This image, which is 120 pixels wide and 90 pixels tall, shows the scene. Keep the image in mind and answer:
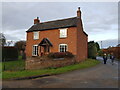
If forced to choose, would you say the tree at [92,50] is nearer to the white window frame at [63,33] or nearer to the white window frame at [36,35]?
the white window frame at [63,33]

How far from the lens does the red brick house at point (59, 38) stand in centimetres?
2150

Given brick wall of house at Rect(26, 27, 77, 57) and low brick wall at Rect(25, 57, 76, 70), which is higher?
brick wall of house at Rect(26, 27, 77, 57)

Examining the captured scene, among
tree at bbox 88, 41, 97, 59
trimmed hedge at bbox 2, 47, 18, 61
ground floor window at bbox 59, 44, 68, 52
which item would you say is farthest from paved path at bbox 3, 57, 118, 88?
trimmed hedge at bbox 2, 47, 18, 61

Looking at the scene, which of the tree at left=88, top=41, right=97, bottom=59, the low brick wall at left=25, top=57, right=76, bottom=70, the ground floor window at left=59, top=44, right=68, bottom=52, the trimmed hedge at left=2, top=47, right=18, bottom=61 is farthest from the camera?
the tree at left=88, top=41, right=97, bottom=59

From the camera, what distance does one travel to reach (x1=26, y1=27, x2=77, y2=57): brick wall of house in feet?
69.9

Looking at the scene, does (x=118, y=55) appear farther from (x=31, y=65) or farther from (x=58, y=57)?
(x=31, y=65)

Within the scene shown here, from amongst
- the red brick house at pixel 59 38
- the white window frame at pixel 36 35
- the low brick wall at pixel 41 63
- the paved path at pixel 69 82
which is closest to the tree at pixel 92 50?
the red brick house at pixel 59 38

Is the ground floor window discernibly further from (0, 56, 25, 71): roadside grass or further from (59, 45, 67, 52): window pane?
(0, 56, 25, 71): roadside grass

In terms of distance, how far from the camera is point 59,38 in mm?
23031

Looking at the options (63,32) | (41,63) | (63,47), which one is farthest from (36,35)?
(41,63)

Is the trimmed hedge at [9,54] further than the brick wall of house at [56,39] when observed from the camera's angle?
Yes

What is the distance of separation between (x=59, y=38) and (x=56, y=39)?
714 mm

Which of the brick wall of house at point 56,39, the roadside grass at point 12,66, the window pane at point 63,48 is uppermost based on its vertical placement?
the brick wall of house at point 56,39

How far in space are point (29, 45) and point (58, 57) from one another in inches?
481
